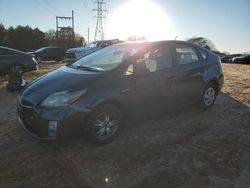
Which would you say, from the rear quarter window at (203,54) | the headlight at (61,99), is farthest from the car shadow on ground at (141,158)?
the rear quarter window at (203,54)

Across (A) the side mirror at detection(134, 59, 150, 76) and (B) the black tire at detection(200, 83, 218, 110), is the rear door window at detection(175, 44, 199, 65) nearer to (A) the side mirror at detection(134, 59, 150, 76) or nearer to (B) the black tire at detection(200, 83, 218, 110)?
(B) the black tire at detection(200, 83, 218, 110)

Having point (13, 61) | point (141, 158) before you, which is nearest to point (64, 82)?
point (141, 158)

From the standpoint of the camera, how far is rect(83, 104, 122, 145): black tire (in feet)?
13.7

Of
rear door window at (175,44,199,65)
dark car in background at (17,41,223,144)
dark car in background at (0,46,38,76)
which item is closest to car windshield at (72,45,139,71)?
dark car in background at (17,41,223,144)

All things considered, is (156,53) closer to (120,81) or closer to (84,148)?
(120,81)

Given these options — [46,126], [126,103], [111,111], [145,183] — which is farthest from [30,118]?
[145,183]

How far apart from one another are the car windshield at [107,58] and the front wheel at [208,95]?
6.79 ft

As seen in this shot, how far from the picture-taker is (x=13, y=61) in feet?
38.8

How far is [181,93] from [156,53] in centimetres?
96

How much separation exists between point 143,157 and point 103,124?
795 millimetres

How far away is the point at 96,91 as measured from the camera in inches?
165

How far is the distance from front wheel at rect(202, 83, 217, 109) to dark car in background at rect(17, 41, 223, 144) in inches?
9.1

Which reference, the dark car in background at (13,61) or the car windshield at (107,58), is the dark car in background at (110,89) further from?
the dark car in background at (13,61)

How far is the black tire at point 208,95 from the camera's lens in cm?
620
